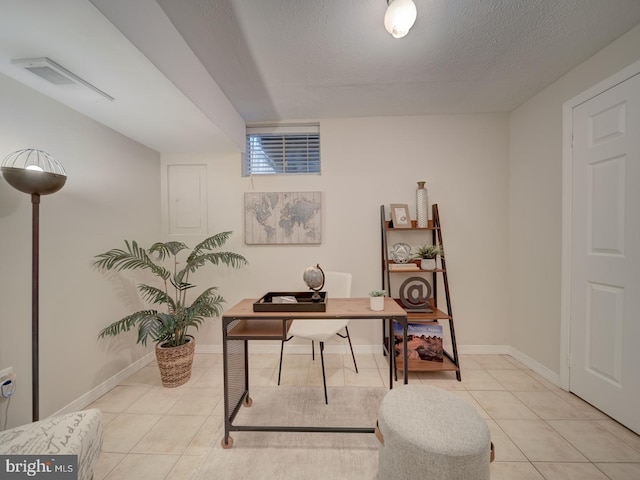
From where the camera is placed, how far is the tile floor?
4.83ft

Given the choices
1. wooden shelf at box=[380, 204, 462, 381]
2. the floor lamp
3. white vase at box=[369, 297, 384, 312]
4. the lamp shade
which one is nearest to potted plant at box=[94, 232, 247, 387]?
the floor lamp

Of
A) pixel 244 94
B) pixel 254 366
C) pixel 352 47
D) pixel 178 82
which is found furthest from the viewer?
pixel 254 366

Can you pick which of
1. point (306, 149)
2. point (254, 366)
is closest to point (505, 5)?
point (306, 149)

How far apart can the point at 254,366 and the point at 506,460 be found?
210cm

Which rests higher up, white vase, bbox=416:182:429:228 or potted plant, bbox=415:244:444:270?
white vase, bbox=416:182:429:228

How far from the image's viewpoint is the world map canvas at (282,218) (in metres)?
2.88

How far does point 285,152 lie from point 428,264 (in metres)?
1.96

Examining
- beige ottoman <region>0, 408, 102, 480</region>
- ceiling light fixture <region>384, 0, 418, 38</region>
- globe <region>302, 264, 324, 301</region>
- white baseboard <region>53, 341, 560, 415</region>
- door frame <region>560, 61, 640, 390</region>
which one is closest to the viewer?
beige ottoman <region>0, 408, 102, 480</region>

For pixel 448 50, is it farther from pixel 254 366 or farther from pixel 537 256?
pixel 254 366

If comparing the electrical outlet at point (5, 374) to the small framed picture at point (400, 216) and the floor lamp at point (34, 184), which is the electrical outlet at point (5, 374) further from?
the small framed picture at point (400, 216)

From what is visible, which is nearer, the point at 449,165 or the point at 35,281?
the point at 35,281

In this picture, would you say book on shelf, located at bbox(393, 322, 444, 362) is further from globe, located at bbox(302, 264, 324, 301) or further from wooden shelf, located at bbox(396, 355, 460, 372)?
globe, located at bbox(302, 264, 324, 301)

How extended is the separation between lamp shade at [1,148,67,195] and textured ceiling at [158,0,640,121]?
3.72 feet

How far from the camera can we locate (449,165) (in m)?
2.84
